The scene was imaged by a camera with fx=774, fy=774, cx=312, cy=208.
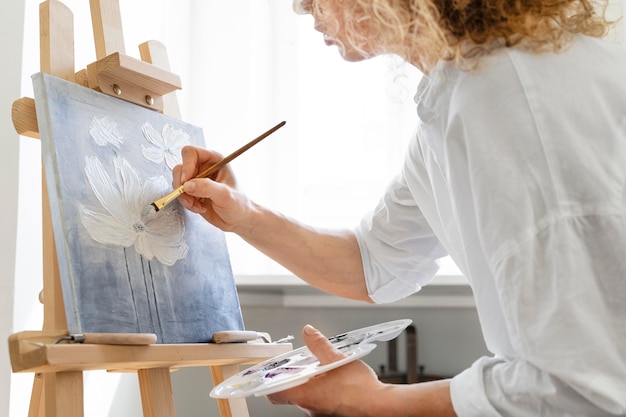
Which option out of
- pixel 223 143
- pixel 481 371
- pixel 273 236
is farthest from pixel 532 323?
pixel 223 143

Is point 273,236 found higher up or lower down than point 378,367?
higher up

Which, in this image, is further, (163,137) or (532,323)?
(163,137)

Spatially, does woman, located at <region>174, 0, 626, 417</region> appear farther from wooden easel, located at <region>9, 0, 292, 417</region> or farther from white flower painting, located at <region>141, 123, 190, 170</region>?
white flower painting, located at <region>141, 123, 190, 170</region>

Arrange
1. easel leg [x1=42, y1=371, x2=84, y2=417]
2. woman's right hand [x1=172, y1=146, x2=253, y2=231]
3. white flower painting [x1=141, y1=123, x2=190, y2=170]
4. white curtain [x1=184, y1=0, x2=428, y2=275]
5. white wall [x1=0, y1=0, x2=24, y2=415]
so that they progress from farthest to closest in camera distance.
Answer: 1. white curtain [x1=184, y1=0, x2=428, y2=275]
2. white wall [x1=0, y1=0, x2=24, y2=415]
3. white flower painting [x1=141, y1=123, x2=190, y2=170]
4. woman's right hand [x1=172, y1=146, x2=253, y2=231]
5. easel leg [x1=42, y1=371, x2=84, y2=417]

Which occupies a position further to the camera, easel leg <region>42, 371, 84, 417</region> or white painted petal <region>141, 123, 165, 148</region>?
white painted petal <region>141, 123, 165, 148</region>

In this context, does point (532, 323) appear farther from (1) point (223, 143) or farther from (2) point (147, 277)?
(1) point (223, 143)

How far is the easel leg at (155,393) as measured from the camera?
1311 millimetres

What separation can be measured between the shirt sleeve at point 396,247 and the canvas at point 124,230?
0.90ft

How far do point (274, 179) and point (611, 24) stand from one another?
1.61 meters

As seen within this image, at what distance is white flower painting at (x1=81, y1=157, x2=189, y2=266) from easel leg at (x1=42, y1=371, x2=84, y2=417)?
0.74ft

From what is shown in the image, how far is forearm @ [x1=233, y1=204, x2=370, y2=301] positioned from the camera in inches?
57.9

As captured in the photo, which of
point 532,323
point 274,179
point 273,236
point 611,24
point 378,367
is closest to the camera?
point 532,323

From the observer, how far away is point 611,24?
118cm

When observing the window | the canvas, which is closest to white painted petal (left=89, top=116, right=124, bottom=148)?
the canvas
